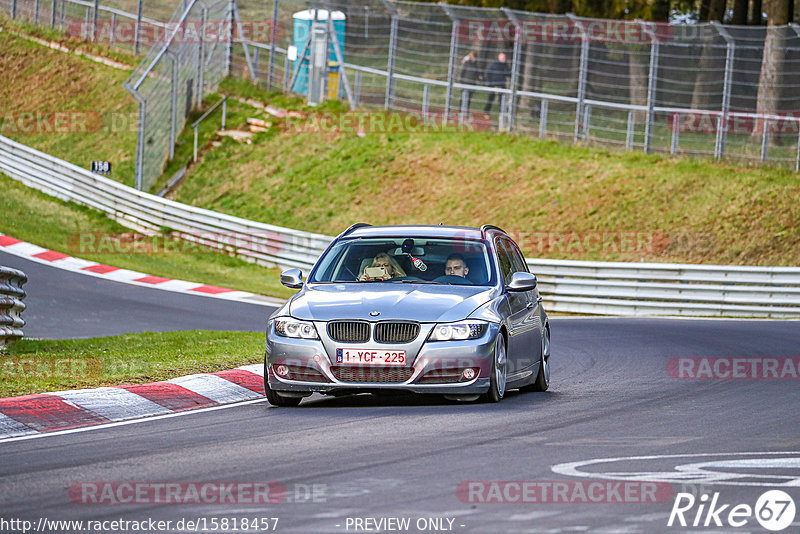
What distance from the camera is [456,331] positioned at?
10.2m

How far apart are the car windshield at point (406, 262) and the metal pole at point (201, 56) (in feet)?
85.3

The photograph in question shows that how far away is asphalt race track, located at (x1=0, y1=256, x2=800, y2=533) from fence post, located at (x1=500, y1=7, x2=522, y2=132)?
60.5ft

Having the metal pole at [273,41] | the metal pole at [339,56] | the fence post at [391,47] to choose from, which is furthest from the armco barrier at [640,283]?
the metal pole at [273,41]

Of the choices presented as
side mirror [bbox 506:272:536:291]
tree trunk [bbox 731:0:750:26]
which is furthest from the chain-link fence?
side mirror [bbox 506:272:536:291]

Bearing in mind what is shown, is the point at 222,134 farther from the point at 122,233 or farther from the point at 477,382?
the point at 477,382

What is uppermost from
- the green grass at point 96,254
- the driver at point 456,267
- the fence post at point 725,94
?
the fence post at point 725,94

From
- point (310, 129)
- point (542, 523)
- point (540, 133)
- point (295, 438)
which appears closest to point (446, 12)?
point (540, 133)

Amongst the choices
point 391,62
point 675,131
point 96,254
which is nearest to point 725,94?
point 675,131

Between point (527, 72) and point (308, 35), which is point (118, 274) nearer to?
point (527, 72)

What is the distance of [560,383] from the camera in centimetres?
1276

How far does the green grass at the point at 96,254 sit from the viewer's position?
27078 millimetres

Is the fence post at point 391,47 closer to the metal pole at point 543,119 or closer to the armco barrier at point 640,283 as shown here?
the metal pole at point 543,119

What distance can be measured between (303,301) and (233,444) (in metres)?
2.47

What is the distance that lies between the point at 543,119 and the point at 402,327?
2255 cm
